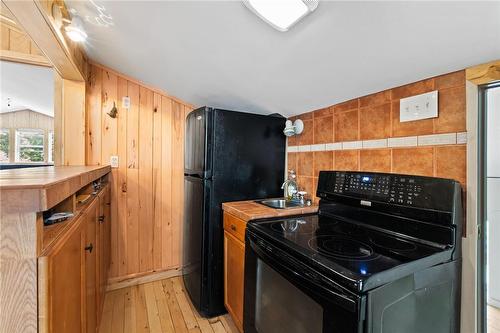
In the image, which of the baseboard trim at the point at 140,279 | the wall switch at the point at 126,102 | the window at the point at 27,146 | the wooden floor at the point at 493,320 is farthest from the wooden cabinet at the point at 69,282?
the window at the point at 27,146

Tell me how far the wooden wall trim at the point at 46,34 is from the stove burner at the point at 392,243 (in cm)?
185

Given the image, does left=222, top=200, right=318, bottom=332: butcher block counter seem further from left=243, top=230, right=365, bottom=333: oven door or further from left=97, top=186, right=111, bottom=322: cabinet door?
left=97, top=186, right=111, bottom=322: cabinet door

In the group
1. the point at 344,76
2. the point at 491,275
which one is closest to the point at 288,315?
the point at 344,76

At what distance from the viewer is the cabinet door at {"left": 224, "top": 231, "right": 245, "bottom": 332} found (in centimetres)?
150

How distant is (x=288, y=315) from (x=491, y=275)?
164cm

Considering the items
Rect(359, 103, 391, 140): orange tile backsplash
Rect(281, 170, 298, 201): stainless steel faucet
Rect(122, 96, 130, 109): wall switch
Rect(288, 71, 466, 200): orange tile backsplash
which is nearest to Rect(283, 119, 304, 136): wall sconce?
Rect(288, 71, 466, 200): orange tile backsplash

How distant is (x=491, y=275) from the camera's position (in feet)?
5.29

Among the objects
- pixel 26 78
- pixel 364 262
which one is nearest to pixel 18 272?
pixel 364 262

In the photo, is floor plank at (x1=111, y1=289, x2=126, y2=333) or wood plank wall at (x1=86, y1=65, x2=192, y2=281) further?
wood plank wall at (x1=86, y1=65, x2=192, y2=281)

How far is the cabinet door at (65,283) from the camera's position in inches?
25.9

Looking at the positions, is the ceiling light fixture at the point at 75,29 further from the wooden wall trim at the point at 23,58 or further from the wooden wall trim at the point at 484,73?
the wooden wall trim at the point at 484,73

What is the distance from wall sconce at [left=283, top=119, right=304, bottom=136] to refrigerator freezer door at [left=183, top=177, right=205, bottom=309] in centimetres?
81

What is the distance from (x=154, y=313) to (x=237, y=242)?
1.06 metres

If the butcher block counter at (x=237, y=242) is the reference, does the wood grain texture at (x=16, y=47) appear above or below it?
above
